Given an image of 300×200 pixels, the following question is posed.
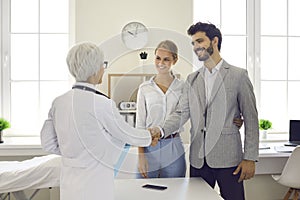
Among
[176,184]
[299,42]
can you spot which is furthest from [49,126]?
[299,42]

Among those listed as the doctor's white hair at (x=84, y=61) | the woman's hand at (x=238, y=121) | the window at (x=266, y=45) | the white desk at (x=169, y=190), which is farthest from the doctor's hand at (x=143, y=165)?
the window at (x=266, y=45)

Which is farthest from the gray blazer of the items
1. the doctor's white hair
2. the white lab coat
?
the doctor's white hair

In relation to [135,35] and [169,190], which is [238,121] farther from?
[135,35]

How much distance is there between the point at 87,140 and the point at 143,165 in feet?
2.28

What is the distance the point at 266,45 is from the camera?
4.05 metres

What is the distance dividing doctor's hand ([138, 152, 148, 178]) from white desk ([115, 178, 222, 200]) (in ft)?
0.43

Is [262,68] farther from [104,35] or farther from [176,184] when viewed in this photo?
[176,184]

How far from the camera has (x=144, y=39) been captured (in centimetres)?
341

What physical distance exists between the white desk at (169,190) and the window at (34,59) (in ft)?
6.52

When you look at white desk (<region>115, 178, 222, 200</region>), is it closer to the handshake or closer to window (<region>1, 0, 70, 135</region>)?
the handshake

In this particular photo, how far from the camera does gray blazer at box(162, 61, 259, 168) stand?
2129 mm

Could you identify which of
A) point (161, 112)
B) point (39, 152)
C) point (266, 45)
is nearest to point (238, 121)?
point (161, 112)

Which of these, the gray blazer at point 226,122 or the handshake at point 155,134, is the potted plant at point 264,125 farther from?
the handshake at point 155,134

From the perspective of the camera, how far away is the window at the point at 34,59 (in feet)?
12.5
